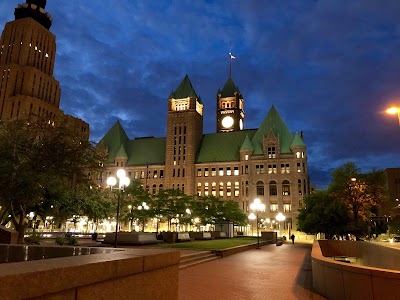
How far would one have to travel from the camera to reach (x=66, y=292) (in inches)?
216

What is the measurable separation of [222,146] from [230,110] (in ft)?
91.4

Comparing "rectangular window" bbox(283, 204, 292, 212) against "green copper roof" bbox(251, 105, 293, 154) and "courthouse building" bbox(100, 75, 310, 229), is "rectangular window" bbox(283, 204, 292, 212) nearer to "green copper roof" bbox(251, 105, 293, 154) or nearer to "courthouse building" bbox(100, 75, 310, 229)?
"courthouse building" bbox(100, 75, 310, 229)

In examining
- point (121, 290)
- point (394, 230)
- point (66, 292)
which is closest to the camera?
point (66, 292)

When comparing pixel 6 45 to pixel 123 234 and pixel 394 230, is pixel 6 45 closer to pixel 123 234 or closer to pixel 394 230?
pixel 123 234

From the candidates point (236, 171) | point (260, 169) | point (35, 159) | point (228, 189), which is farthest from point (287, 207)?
point (35, 159)

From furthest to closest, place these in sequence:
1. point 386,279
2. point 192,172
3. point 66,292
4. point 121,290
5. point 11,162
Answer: point 192,172
point 11,162
point 386,279
point 121,290
point 66,292

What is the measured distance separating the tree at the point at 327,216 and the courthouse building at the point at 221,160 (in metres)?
47.8

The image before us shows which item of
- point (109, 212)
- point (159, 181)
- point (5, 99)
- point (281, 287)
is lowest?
point (281, 287)

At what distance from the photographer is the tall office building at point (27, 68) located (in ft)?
381

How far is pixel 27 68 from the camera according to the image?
120 m

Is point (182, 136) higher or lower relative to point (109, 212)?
higher

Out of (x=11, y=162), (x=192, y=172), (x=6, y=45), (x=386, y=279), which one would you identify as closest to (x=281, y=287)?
(x=386, y=279)

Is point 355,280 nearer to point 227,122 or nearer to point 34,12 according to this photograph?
point 227,122

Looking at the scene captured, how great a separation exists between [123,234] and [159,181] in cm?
8005
